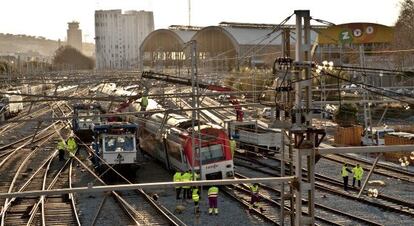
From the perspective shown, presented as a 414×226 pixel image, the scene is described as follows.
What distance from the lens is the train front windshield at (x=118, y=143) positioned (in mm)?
21609

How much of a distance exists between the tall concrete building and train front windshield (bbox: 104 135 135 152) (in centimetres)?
14607

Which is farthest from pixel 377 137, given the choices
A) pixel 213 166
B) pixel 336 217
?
pixel 336 217

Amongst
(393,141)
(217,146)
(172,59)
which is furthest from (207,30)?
(217,146)

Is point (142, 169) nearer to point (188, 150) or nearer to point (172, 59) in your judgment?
point (188, 150)

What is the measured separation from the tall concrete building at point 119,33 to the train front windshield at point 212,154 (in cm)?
14775

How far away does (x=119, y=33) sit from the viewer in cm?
18350

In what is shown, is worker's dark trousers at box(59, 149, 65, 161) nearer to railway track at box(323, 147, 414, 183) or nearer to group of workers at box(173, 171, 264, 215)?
group of workers at box(173, 171, 264, 215)

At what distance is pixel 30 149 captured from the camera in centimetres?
3189

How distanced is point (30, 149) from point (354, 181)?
18.5 meters

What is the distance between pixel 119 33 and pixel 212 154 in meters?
167

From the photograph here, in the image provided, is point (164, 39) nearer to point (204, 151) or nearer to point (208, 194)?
point (204, 151)

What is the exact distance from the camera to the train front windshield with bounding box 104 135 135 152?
21609 millimetres

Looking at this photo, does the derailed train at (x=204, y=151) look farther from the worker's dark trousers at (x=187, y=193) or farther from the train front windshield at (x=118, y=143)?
the train front windshield at (x=118, y=143)

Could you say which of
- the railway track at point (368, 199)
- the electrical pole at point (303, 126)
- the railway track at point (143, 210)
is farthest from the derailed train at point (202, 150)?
the electrical pole at point (303, 126)
